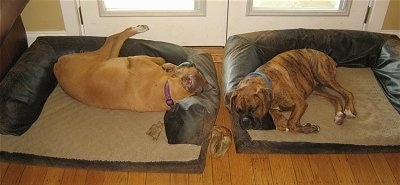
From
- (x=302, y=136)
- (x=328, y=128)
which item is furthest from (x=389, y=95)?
(x=302, y=136)

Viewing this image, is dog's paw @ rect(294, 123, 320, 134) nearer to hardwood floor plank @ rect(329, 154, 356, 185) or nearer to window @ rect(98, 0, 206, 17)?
hardwood floor plank @ rect(329, 154, 356, 185)

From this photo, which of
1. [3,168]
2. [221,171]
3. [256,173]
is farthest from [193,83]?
[3,168]

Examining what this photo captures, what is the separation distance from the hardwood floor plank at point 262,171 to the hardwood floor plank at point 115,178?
76 centimetres

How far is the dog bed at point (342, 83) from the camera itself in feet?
7.48

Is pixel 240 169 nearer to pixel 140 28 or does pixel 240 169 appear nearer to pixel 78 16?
pixel 140 28

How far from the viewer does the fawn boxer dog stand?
88.5 inches

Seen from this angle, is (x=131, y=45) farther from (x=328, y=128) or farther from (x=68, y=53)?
(x=328, y=128)

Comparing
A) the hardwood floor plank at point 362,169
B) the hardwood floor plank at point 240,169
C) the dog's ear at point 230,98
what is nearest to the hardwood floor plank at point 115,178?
the hardwood floor plank at point 240,169

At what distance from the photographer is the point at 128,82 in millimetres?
2400

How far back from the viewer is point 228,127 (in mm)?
2623

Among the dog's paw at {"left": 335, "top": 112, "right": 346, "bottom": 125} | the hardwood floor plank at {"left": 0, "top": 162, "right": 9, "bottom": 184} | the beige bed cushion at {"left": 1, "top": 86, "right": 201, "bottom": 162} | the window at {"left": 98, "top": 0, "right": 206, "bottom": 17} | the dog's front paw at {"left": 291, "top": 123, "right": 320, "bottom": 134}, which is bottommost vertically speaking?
the hardwood floor plank at {"left": 0, "top": 162, "right": 9, "bottom": 184}

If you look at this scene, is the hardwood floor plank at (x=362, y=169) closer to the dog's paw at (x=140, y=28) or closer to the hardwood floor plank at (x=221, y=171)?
the hardwood floor plank at (x=221, y=171)

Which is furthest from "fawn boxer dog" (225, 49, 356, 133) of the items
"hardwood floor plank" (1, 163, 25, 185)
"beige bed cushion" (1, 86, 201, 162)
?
"hardwood floor plank" (1, 163, 25, 185)

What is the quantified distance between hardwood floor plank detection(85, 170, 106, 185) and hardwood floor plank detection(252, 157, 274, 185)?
0.89 meters
